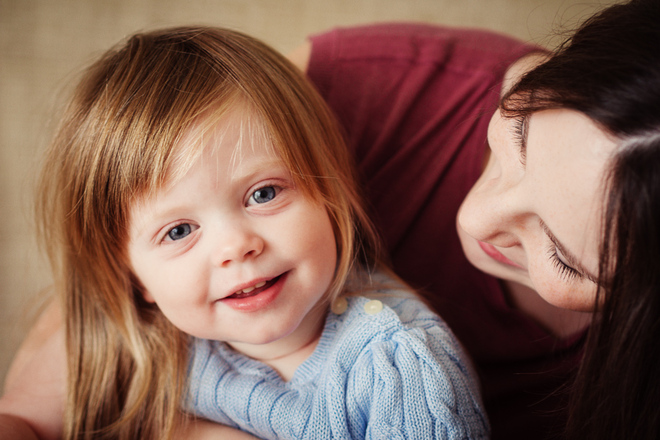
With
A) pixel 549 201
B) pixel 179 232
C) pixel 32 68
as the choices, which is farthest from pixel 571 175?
pixel 32 68

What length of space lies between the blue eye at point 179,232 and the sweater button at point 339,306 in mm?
265

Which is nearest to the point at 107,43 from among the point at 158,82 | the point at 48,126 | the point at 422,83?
the point at 48,126

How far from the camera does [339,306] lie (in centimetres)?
83

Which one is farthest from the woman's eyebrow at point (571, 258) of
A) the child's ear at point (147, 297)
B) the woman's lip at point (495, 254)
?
the child's ear at point (147, 297)

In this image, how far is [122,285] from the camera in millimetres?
861

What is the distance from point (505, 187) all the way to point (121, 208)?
1.71 ft

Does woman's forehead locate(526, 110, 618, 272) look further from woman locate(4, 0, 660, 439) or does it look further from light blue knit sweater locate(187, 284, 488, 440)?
light blue knit sweater locate(187, 284, 488, 440)

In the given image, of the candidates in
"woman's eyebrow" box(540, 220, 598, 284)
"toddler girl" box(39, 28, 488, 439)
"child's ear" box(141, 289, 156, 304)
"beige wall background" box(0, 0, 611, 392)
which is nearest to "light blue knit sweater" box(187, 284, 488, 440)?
"toddler girl" box(39, 28, 488, 439)

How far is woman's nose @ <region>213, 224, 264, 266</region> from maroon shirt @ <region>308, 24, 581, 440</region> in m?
0.34

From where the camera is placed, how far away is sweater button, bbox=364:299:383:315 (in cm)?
77

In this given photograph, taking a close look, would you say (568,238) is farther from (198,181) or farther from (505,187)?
(198,181)

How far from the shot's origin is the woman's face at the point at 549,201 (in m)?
0.53

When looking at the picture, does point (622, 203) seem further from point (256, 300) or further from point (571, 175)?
point (256, 300)

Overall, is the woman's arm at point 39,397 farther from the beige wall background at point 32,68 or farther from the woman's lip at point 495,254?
the woman's lip at point 495,254
